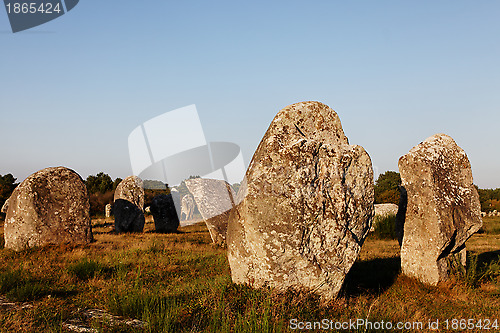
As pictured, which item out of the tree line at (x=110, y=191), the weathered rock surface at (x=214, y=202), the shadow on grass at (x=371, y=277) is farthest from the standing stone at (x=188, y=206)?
the shadow on grass at (x=371, y=277)

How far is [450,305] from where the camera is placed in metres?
6.88

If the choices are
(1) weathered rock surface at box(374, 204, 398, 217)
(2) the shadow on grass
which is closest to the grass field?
(2) the shadow on grass

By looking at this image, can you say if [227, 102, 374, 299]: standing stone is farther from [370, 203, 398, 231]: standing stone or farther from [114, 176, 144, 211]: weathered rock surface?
[114, 176, 144, 211]: weathered rock surface

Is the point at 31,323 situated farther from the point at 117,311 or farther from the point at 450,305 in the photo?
the point at 450,305

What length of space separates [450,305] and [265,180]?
13.1 feet

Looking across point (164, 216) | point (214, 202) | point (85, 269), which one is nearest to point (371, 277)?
point (85, 269)

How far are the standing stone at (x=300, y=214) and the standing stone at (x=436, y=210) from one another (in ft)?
7.07

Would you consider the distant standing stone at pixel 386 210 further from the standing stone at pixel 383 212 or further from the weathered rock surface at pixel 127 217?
the weathered rock surface at pixel 127 217

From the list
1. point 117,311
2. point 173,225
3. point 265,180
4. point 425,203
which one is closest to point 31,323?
point 117,311

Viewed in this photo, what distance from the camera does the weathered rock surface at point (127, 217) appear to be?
Answer: 20375 millimetres

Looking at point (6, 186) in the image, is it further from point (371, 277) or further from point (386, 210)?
point (371, 277)

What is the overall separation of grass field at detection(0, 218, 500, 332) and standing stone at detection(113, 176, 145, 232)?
31.0ft

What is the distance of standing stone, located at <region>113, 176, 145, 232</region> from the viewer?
2039cm

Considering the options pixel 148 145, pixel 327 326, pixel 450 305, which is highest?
pixel 148 145
